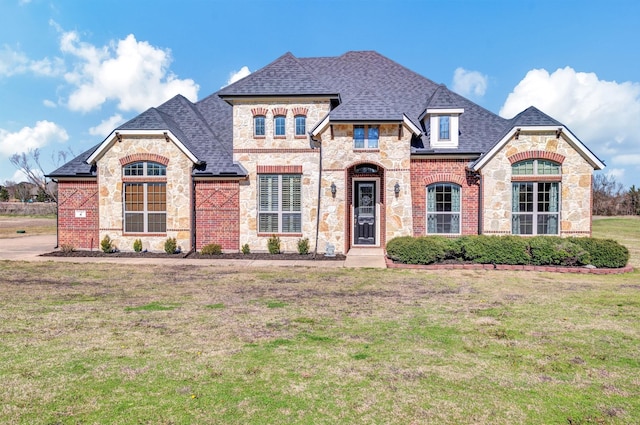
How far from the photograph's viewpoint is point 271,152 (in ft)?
57.8

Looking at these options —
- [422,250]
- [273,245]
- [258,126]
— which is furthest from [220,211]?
[422,250]

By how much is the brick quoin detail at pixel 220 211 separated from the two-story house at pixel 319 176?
0.04m

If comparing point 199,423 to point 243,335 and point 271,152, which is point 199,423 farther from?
point 271,152

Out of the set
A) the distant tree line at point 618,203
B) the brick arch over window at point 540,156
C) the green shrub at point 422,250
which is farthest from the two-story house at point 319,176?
the distant tree line at point 618,203

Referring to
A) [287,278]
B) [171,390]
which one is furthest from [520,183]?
[171,390]

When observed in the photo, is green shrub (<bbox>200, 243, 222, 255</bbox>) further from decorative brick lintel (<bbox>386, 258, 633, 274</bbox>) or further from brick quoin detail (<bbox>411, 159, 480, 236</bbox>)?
brick quoin detail (<bbox>411, 159, 480, 236</bbox>)

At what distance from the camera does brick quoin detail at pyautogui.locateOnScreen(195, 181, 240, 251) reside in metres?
17.6

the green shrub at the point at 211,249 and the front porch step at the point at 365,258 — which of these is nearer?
the front porch step at the point at 365,258

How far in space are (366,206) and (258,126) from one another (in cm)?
589

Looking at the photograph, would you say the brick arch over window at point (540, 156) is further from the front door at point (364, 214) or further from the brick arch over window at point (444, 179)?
the front door at point (364, 214)

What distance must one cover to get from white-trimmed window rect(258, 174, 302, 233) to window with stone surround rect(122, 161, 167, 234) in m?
4.16

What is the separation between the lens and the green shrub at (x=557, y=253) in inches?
544

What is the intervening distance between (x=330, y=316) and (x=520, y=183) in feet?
39.5

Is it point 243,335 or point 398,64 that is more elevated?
point 398,64
